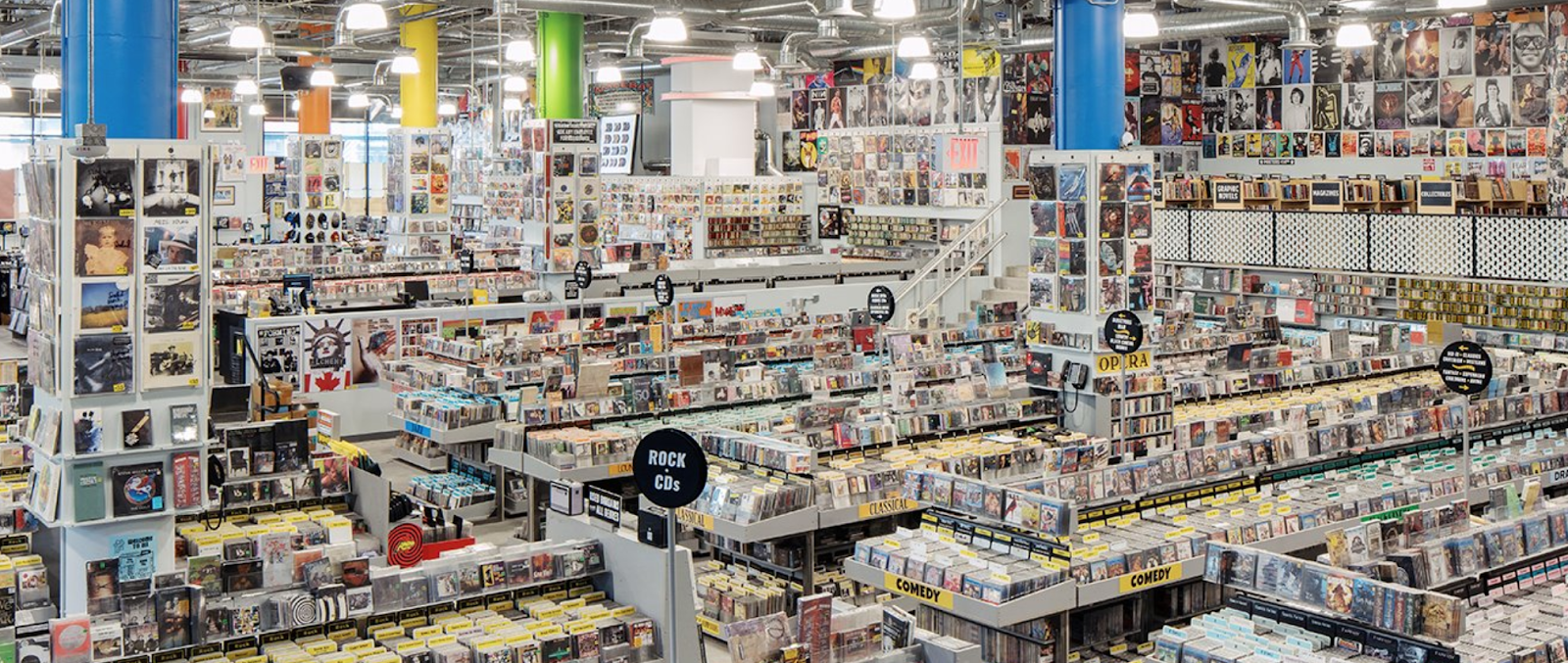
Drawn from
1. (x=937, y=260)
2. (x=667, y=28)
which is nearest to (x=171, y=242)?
(x=667, y=28)

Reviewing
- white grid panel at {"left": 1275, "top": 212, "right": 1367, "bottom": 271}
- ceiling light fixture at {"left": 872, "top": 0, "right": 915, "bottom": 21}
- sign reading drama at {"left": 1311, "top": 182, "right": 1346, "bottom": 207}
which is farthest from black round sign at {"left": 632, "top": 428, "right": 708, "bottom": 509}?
sign reading drama at {"left": 1311, "top": 182, "right": 1346, "bottom": 207}

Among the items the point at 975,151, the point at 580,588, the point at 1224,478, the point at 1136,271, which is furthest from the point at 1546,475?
the point at 975,151

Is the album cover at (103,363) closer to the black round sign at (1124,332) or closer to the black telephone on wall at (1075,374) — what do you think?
the black round sign at (1124,332)

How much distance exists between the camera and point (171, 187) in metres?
7.57

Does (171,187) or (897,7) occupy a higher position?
(897,7)

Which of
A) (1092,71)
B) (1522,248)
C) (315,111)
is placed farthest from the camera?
(315,111)

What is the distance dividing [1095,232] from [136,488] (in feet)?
21.9

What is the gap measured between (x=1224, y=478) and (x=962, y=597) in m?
2.55

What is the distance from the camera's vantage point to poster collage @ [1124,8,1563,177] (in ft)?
67.4

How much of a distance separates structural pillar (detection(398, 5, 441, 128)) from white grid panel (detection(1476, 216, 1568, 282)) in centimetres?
1484

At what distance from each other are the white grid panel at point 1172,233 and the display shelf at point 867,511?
1132 centimetres

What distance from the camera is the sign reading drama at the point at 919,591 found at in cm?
737

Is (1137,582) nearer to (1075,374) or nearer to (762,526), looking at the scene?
(762,526)

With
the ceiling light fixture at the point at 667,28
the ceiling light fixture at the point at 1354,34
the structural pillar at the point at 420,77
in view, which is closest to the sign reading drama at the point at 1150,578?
the ceiling light fixture at the point at 667,28
